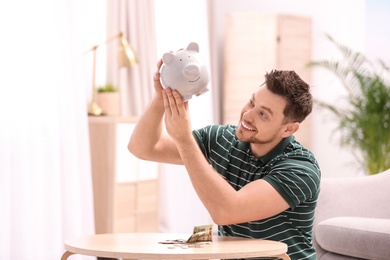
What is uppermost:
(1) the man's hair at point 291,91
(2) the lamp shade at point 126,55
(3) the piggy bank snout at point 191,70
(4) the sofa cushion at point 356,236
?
(2) the lamp shade at point 126,55

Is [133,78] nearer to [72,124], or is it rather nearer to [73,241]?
[72,124]

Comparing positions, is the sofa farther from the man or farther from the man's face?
the man's face

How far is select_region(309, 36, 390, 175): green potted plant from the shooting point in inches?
216

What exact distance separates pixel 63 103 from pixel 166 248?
7.47 ft

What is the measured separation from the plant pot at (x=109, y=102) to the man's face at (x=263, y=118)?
2581 millimetres

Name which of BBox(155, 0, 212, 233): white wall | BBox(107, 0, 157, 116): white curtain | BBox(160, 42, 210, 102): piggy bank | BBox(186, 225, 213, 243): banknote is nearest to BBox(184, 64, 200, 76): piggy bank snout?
BBox(160, 42, 210, 102): piggy bank

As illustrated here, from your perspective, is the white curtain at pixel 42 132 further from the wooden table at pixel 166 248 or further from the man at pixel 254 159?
the wooden table at pixel 166 248

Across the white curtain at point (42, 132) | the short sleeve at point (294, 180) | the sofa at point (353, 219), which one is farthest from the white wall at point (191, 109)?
the short sleeve at point (294, 180)

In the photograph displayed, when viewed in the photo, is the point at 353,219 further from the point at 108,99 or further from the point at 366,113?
the point at 366,113

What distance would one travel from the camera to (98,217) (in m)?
4.32

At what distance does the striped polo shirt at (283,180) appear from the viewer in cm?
201

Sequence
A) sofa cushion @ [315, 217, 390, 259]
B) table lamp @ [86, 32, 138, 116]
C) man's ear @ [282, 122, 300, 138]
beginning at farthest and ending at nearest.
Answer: table lamp @ [86, 32, 138, 116] → sofa cushion @ [315, 217, 390, 259] → man's ear @ [282, 122, 300, 138]

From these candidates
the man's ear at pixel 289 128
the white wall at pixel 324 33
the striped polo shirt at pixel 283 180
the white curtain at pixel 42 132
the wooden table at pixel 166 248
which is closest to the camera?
the wooden table at pixel 166 248

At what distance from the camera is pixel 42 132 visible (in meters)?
3.74
